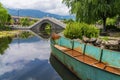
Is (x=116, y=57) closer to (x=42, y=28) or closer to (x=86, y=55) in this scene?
(x=86, y=55)

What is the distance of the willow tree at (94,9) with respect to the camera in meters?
40.1

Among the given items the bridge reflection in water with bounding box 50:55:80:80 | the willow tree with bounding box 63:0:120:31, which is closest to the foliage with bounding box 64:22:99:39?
the bridge reflection in water with bounding box 50:55:80:80

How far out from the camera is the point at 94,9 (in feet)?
133

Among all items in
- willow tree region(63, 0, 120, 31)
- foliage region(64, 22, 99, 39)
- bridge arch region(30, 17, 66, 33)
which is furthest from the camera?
bridge arch region(30, 17, 66, 33)

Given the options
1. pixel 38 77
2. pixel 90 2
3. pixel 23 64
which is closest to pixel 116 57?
pixel 38 77

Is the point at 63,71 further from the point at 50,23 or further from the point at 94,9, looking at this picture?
the point at 50,23

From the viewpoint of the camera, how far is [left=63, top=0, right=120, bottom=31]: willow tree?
1577 inches

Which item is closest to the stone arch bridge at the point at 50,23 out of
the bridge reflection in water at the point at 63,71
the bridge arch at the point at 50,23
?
the bridge arch at the point at 50,23

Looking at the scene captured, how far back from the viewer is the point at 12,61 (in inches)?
998

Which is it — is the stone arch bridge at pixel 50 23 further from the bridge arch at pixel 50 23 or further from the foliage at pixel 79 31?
the foliage at pixel 79 31

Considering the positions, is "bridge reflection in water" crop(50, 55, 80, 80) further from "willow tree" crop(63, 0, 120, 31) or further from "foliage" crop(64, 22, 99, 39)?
"willow tree" crop(63, 0, 120, 31)

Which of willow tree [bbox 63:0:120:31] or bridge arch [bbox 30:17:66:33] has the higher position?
willow tree [bbox 63:0:120:31]

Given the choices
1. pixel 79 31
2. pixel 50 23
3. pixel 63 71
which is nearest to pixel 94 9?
pixel 79 31

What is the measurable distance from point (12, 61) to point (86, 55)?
28.6ft
